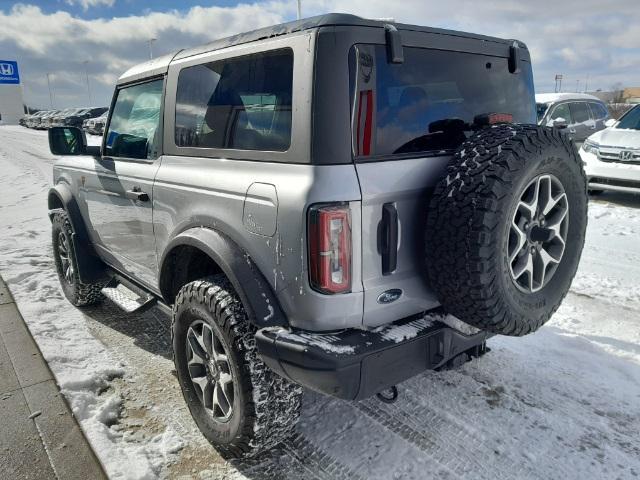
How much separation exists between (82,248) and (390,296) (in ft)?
9.91

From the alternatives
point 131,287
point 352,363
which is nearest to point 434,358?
point 352,363

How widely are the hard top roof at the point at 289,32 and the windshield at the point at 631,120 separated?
682 centimetres

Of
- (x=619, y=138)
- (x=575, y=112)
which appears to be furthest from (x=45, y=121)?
(x=619, y=138)

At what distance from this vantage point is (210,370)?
98.2 inches

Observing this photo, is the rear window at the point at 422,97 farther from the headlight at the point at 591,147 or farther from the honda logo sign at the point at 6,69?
the honda logo sign at the point at 6,69

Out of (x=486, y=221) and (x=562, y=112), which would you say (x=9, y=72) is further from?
(x=486, y=221)

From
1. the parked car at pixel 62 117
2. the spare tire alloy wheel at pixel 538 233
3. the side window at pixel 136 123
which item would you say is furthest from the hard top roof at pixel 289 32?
the parked car at pixel 62 117

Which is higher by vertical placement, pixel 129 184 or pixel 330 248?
pixel 129 184

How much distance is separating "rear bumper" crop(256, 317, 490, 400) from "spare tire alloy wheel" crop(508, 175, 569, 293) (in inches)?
17.3

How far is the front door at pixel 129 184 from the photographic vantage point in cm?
302

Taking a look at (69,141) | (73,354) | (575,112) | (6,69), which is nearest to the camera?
(73,354)

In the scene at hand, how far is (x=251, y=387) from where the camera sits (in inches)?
85.9

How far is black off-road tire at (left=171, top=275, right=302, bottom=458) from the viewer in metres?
2.18

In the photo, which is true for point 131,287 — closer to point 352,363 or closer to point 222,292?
point 222,292
